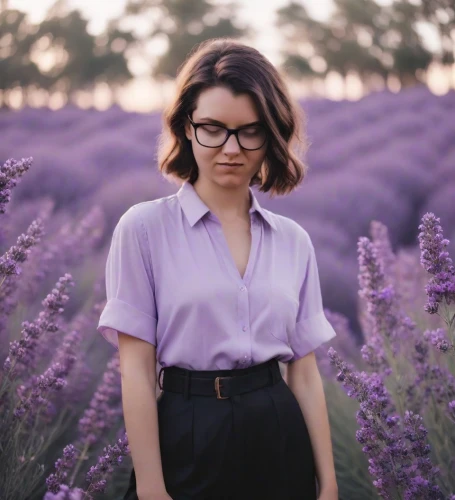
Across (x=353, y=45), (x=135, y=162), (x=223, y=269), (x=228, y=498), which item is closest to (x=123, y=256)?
(x=223, y=269)

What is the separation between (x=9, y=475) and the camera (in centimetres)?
178

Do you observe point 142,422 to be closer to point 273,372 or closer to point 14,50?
point 273,372

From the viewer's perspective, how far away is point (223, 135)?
1.49 m

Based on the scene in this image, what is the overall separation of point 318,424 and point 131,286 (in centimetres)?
60

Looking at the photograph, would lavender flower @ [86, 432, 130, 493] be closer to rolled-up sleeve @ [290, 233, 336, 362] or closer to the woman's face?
rolled-up sleeve @ [290, 233, 336, 362]

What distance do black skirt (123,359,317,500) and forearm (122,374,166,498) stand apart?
0.18 feet

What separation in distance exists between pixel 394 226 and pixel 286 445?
3.71 m

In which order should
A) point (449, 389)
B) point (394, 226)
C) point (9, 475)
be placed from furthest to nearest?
point (394, 226)
point (449, 389)
point (9, 475)

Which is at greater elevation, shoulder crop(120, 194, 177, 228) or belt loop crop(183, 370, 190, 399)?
shoulder crop(120, 194, 177, 228)

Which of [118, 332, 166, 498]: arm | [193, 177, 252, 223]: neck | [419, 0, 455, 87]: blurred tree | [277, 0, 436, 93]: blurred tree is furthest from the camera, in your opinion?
[277, 0, 436, 93]: blurred tree

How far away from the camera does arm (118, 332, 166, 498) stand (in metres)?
1.39

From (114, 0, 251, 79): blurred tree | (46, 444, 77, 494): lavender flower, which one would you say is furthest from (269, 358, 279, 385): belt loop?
(114, 0, 251, 79): blurred tree

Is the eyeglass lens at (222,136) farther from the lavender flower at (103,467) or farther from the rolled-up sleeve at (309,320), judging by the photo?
the lavender flower at (103,467)

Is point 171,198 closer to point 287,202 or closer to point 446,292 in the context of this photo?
point 446,292
